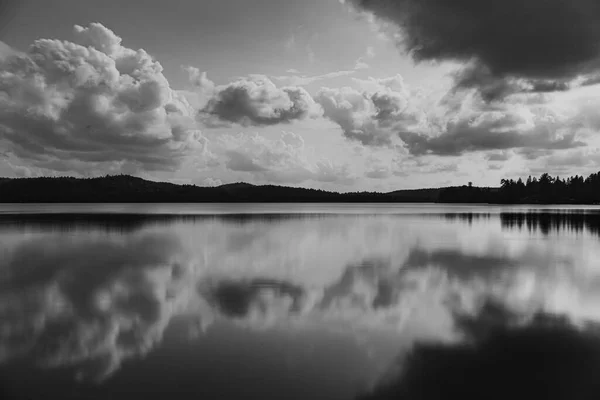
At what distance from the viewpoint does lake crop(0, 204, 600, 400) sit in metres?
8.66

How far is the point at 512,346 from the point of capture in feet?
34.7

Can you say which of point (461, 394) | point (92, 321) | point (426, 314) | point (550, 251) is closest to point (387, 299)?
point (426, 314)

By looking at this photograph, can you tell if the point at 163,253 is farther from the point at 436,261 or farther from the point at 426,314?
the point at 426,314

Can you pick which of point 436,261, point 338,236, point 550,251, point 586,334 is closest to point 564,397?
point 586,334

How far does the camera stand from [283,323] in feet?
41.2

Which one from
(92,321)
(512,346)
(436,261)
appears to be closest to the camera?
(512,346)

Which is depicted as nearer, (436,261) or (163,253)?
(436,261)

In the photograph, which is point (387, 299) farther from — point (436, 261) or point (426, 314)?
point (436, 261)

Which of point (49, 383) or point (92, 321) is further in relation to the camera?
point (92, 321)

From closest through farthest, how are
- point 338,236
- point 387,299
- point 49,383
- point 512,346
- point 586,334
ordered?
point 49,383, point 512,346, point 586,334, point 387,299, point 338,236

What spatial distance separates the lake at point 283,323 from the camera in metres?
8.66

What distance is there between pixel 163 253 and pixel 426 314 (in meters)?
20.5

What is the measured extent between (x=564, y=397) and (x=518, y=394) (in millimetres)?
855

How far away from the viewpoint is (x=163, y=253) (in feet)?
93.8
